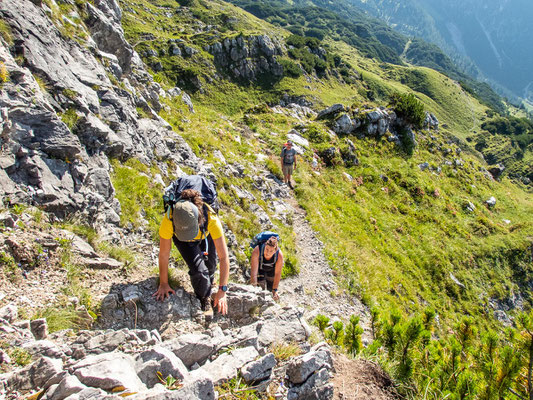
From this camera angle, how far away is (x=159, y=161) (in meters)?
11.9

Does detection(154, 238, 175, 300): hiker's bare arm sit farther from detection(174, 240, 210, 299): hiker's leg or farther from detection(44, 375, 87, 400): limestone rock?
detection(44, 375, 87, 400): limestone rock

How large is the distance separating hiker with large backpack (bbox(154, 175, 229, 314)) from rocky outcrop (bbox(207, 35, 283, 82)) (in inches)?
2151

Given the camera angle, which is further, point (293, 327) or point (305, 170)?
point (305, 170)

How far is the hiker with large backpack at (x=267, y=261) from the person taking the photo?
752 cm

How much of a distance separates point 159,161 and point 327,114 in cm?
2166

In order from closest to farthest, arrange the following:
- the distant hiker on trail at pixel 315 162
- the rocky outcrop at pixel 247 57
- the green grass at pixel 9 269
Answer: the green grass at pixel 9 269, the distant hiker on trail at pixel 315 162, the rocky outcrop at pixel 247 57

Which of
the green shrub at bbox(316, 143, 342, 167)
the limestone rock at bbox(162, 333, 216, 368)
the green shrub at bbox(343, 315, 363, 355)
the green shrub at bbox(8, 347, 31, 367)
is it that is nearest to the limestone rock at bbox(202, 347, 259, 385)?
the limestone rock at bbox(162, 333, 216, 368)

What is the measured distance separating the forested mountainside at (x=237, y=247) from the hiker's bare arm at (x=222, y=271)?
32cm

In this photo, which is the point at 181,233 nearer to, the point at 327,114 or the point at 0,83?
the point at 0,83

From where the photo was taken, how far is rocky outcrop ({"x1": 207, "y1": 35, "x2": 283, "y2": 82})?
55.7 meters

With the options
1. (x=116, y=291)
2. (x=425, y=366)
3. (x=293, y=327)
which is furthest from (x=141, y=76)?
(x=425, y=366)

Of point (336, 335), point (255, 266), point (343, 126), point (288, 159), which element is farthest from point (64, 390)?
point (343, 126)

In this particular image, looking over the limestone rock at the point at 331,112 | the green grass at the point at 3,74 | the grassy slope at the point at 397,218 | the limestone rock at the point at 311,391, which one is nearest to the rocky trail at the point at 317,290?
the grassy slope at the point at 397,218

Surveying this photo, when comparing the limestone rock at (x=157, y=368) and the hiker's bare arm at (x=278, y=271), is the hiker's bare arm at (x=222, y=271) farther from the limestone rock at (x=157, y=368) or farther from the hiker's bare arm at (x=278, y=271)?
the hiker's bare arm at (x=278, y=271)
